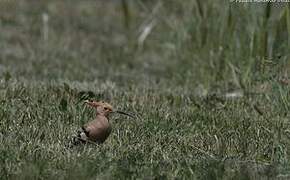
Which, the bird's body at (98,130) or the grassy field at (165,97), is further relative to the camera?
the bird's body at (98,130)

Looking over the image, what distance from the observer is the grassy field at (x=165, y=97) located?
4.56 metres

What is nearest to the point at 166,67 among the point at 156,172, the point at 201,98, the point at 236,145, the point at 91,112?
the point at 201,98

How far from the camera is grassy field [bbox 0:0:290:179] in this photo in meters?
4.56

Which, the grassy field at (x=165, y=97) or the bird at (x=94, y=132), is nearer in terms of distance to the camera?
the grassy field at (x=165, y=97)

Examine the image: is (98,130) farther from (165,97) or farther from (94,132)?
(165,97)

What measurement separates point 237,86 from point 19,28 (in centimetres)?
647

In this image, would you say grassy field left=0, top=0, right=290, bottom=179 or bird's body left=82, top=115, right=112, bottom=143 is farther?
bird's body left=82, top=115, right=112, bottom=143

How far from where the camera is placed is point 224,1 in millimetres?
8492

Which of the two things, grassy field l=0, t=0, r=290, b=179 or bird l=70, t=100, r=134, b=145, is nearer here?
grassy field l=0, t=0, r=290, b=179

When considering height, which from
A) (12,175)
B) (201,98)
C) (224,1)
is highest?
(224,1)

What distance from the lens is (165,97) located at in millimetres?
7273

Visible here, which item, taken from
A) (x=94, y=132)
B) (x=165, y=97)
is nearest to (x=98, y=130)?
(x=94, y=132)

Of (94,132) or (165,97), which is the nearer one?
(94,132)

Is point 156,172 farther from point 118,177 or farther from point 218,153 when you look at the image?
point 218,153
